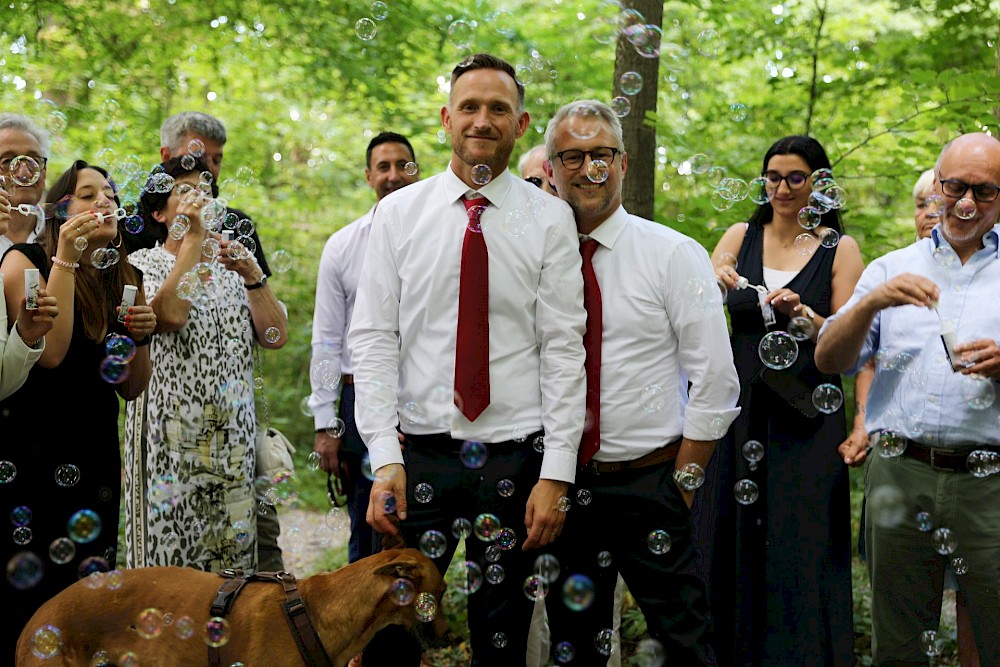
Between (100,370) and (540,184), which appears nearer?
(100,370)

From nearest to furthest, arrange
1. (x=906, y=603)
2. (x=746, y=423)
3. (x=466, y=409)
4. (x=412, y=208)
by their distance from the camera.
Answer: (x=466, y=409) → (x=412, y=208) → (x=906, y=603) → (x=746, y=423)

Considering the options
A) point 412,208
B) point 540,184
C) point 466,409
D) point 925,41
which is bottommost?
point 466,409

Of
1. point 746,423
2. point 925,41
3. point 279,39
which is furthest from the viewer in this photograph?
point 279,39

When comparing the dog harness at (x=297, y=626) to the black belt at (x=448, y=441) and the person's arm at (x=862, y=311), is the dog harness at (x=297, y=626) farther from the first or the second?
the person's arm at (x=862, y=311)

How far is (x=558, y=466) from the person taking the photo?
3367 mm

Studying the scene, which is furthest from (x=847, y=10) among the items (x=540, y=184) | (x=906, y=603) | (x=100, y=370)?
(x=100, y=370)

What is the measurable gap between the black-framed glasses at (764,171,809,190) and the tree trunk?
48.6 inches

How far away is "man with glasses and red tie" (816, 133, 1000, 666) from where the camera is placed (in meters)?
3.63

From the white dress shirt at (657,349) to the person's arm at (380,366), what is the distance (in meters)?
0.73

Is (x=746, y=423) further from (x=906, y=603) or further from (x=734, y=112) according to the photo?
(x=734, y=112)

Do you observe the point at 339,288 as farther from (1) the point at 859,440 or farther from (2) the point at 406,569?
(1) the point at 859,440

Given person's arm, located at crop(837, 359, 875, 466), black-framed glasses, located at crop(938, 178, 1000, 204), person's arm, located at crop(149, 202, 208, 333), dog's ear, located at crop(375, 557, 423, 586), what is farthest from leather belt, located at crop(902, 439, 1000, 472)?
person's arm, located at crop(149, 202, 208, 333)

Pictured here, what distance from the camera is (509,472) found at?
3.44 meters

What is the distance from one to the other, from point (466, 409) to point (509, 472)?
0.27 metres
